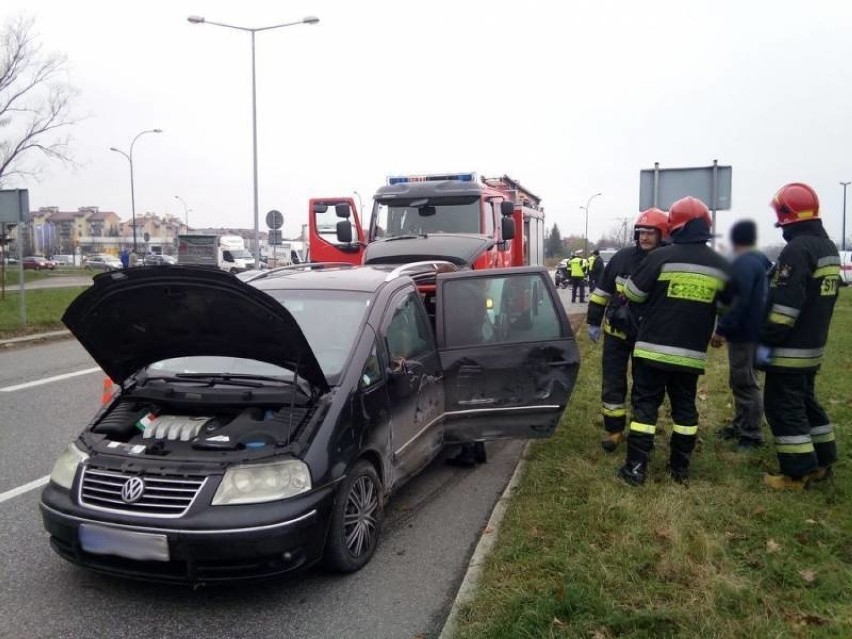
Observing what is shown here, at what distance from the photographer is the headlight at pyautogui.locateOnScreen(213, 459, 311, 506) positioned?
3.32 meters

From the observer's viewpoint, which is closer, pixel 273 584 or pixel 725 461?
pixel 273 584

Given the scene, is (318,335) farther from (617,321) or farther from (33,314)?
(33,314)

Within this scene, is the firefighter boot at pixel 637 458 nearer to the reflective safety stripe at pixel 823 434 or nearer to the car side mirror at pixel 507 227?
the reflective safety stripe at pixel 823 434

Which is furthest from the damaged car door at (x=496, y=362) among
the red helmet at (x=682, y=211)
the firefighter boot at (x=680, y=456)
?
the red helmet at (x=682, y=211)

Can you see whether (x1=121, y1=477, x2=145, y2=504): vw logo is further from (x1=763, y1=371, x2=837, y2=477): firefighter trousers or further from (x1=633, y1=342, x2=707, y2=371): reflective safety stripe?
(x1=763, y1=371, x2=837, y2=477): firefighter trousers

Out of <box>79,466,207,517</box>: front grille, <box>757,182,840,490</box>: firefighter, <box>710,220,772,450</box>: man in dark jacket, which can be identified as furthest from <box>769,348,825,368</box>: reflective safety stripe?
<box>710,220,772,450</box>: man in dark jacket

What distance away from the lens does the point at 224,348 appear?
13.3 feet

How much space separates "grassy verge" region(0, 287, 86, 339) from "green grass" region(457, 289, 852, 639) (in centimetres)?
1195

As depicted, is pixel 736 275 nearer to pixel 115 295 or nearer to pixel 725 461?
pixel 115 295

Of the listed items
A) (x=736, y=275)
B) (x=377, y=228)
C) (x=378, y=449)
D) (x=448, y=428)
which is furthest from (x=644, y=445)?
(x=377, y=228)

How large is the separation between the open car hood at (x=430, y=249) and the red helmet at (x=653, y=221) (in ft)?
11.8

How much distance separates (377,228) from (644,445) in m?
7.19

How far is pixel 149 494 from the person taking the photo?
10.9ft

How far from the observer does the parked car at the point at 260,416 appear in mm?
3309
